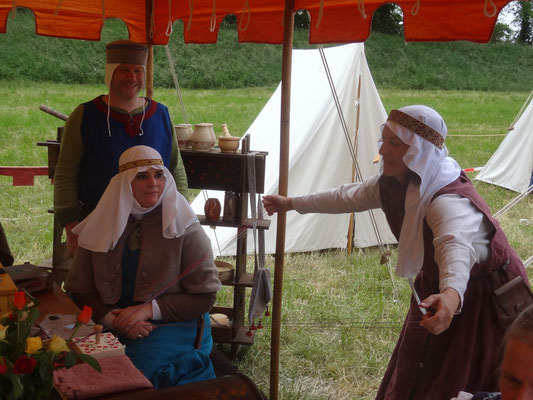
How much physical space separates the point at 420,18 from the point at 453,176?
1205 millimetres

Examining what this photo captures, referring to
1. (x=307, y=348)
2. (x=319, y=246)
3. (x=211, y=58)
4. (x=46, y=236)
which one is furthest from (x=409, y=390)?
(x=211, y=58)

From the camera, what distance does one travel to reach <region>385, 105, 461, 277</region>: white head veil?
6.72 feet

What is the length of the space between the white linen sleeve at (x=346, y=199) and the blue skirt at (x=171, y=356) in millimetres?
654

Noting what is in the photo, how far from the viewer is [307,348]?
13.0 ft

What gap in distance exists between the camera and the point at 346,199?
2.45 meters

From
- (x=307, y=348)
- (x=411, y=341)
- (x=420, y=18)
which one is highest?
(x=420, y=18)

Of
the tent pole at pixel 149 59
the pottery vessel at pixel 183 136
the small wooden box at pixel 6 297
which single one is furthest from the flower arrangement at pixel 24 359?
the tent pole at pixel 149 59

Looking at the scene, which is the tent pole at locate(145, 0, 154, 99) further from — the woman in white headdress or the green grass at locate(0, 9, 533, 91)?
the green grass at locate(0, 9, 533, 91)

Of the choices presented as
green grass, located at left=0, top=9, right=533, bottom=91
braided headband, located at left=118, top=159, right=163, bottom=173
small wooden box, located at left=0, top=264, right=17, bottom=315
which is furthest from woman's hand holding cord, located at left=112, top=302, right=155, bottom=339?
green grass, located at left=0, top=9, right=533, bottom=91

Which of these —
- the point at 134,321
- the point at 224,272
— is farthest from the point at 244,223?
the point at 134,321

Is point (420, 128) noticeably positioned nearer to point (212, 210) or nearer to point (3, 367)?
point (3, 367)

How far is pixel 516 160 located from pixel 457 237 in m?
7.05

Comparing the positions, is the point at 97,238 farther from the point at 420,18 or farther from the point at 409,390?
the point at 420,18

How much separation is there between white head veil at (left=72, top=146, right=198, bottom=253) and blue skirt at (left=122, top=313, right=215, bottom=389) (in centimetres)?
35
